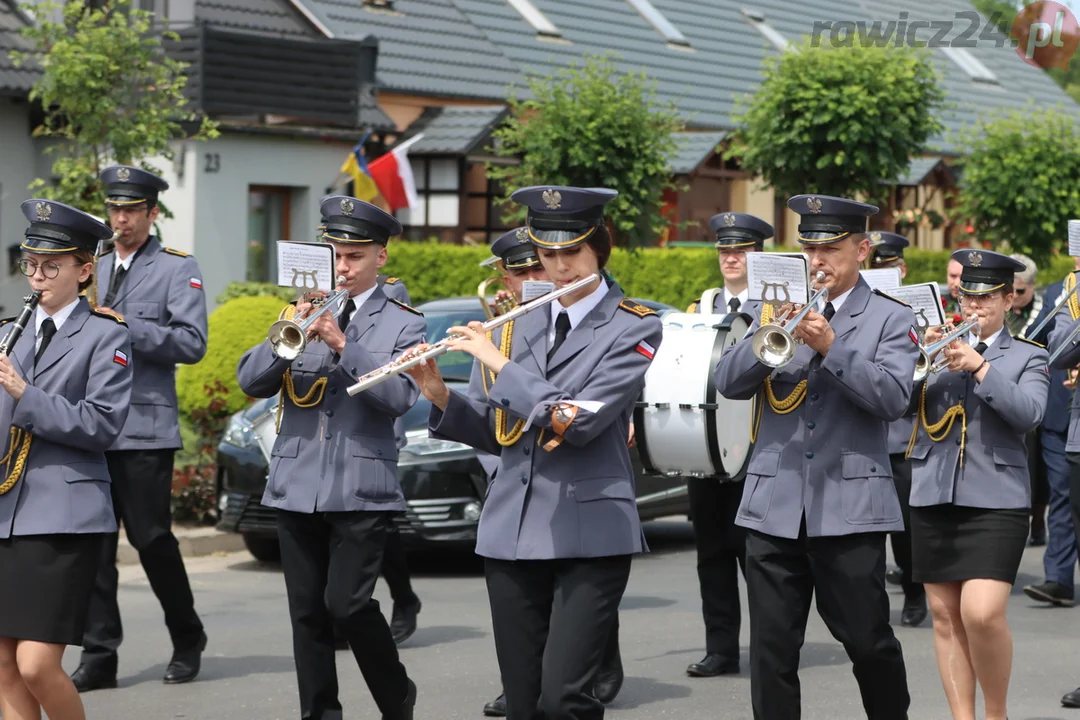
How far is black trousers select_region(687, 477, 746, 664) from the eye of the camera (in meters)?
8.11

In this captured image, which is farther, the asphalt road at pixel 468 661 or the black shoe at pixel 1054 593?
the black shoe at pixel 1054 593

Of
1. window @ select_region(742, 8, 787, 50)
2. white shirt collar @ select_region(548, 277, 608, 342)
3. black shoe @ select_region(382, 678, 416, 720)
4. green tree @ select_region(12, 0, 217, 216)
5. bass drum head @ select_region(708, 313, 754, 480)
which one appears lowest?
black shoe @ select_region(382, 678, 416, 720)

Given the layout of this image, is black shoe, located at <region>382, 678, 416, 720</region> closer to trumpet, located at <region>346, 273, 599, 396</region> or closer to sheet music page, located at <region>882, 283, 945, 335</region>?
trumpet, located at <region>346, 273, 599, 396</region>

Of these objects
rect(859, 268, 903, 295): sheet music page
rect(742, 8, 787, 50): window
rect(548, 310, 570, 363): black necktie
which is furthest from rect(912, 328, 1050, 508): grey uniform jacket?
rect(742, 8, 787, 50): window

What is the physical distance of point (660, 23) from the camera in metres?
34.7

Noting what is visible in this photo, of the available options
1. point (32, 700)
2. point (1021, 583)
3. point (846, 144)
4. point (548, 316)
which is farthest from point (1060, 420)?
point (846, 144)

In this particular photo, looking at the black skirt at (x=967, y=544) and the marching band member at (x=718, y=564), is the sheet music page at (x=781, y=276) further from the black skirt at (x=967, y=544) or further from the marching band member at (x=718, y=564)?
the marching band member at (x=718, y=564)

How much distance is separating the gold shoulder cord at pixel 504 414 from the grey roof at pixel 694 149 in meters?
23.6

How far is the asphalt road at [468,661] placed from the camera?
741 cm

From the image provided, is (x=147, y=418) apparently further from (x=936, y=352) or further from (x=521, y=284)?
(x=936, y=352)

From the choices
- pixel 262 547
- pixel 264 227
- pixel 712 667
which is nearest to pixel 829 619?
pixel 712 667

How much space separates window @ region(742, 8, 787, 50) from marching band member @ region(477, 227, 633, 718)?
30.5m

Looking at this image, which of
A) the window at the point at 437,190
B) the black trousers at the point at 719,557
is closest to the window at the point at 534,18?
the window at the point at 437,190

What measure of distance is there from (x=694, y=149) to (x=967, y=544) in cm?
2413
